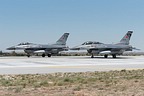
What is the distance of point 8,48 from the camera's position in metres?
62.7

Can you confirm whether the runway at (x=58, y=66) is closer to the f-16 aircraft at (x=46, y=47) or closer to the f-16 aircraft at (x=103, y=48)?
the f-16 aircraft at (x=103, y=48)

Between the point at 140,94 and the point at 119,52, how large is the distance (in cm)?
4391

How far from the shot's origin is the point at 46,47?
61.0m

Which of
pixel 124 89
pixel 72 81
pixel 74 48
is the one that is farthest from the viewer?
pixel 74 48

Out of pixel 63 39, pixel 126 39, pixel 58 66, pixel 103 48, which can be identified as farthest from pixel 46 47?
pixel 58 66

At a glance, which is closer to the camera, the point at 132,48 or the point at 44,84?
the point at 44,84

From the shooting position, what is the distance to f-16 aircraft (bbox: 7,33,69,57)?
192 ft

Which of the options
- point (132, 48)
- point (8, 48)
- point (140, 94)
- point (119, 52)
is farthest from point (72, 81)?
point (8, 48)

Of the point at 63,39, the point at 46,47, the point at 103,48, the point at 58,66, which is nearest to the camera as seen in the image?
the point at 58,66

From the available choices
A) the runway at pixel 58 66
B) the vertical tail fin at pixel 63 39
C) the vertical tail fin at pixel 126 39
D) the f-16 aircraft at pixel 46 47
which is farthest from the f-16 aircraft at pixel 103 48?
the runway at pixel 58 66

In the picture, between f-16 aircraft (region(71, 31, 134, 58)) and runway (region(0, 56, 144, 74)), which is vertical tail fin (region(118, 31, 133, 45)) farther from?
runway (region(0, 56, 144, 74))

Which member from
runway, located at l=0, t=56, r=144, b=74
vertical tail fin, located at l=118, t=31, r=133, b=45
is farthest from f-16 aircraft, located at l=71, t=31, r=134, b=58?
runway, located at l=0, t=56, r=144, b=74

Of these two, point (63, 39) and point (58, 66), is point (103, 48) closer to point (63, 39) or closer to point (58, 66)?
point (63, 39)

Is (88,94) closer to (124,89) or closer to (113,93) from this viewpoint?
(113,93)
